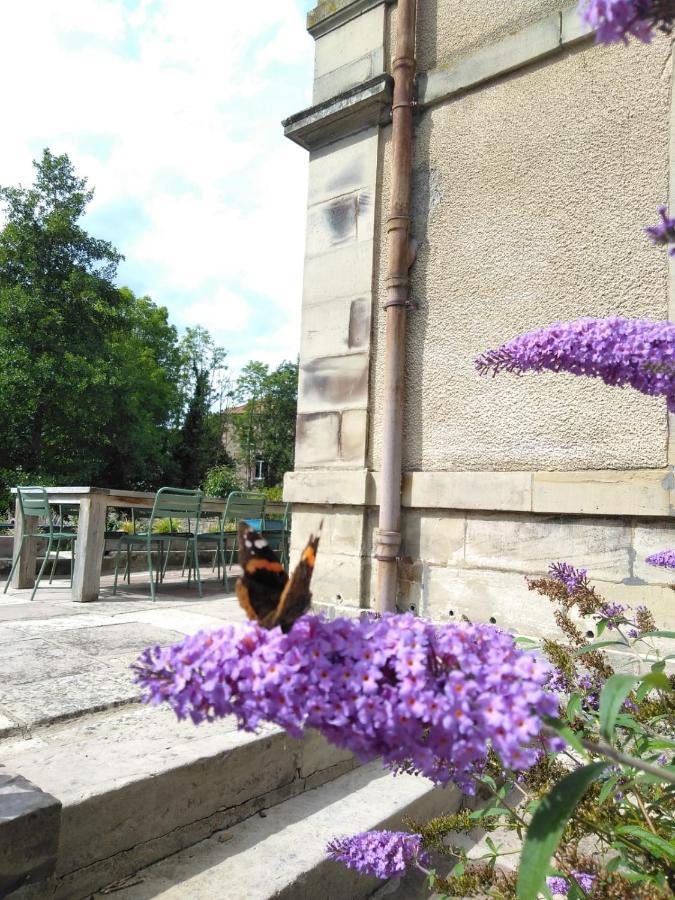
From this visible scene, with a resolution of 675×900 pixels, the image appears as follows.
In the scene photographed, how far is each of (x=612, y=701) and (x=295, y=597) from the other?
0.48m

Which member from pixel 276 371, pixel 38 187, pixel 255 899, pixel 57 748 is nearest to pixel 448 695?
pixel 255 899

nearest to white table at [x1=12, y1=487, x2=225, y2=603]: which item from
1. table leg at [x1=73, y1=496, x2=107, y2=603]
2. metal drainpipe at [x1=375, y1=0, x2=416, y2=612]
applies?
table leg at [x1=73, y1=496, x2=107, y2=603]

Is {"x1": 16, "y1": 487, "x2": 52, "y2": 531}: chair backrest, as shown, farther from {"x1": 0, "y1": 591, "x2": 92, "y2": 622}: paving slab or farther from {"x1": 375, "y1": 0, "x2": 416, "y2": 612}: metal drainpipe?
{"x1": 375, "y1": 0, "x2": 416, "y2": 612}: metal drainpipe

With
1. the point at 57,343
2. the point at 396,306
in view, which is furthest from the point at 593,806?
the point at 57,343

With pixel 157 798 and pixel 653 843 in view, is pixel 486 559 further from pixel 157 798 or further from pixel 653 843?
pixel 653 843

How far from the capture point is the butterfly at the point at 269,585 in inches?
36.6

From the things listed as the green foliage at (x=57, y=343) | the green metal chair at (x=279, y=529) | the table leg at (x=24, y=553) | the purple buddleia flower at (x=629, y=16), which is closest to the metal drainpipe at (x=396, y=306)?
the purple buddleia flower at (x=629, y=16)

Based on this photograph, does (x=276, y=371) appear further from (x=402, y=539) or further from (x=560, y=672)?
(x=560, y=672)

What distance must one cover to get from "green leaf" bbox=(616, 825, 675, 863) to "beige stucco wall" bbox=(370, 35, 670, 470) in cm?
222

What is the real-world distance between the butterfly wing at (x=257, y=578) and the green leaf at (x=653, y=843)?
2.75 ft

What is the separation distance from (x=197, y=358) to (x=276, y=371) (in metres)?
4.45

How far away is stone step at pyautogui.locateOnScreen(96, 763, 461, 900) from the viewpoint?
1792mm

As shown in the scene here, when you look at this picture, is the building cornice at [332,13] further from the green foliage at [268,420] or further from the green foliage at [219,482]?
the green foliage at [268,420]

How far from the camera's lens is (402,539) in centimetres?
388
